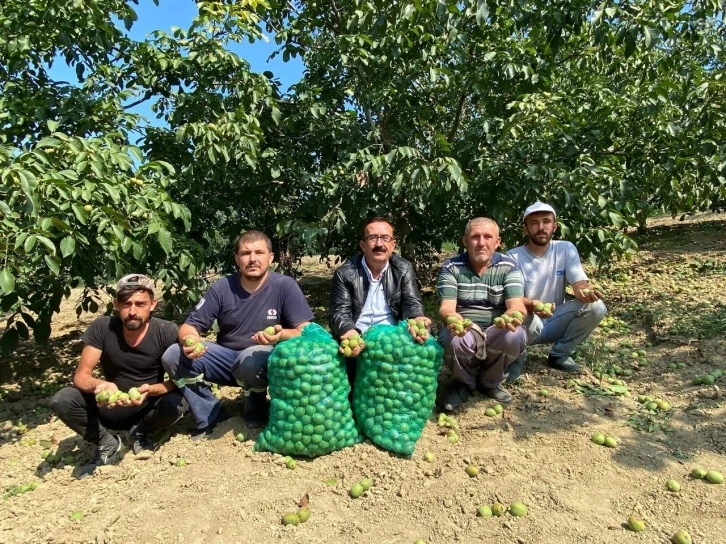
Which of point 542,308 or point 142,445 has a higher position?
point 542,308

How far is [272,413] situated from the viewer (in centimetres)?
287

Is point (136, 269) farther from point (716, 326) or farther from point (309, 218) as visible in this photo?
point (716, 326)

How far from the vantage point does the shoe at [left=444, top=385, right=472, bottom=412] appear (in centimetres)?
328

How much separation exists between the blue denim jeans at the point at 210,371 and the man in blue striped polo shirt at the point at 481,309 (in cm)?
111

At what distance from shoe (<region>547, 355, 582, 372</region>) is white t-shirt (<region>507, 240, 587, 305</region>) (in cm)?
52

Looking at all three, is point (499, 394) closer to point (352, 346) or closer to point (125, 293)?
point (352, 346)

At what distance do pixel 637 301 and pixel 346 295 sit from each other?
3.76 m

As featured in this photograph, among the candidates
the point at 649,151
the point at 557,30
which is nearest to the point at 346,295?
the point at 557,30

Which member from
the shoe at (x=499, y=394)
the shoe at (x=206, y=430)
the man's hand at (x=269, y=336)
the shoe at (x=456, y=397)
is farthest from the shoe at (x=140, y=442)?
A: the shoe at (x=499, y=394)

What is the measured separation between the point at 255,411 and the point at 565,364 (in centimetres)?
226

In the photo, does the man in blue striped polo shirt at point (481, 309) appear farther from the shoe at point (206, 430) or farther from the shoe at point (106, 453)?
the shoe at point (106, 453)

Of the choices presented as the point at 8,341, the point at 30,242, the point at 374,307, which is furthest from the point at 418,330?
the point at 8,341

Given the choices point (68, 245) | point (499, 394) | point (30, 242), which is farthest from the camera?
point (499, 394)

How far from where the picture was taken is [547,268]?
3646 millimetres
